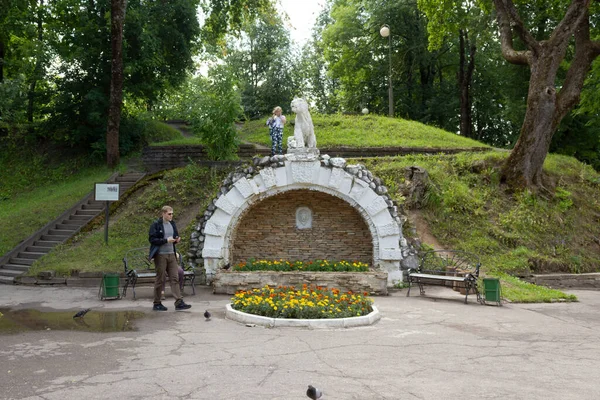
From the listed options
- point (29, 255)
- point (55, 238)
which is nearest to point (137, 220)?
point (55, 238)

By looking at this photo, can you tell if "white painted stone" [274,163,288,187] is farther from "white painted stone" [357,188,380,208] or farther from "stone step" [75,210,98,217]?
"stone step" [75,210,98,217]

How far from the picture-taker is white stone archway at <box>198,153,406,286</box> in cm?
1301

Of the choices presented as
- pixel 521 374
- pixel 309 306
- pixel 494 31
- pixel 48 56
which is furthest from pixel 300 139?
pixel 494 31

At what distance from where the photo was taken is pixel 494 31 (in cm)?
2578

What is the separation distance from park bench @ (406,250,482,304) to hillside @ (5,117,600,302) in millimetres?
480

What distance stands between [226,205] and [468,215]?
7311 mm

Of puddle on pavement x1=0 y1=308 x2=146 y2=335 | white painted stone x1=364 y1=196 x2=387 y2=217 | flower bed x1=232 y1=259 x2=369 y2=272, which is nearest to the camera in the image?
puddle on pavement x1=0 y1=308 x2=146 y2=335

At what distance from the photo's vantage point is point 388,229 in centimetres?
1300

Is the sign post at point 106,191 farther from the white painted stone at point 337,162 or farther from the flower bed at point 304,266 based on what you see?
Answer: the white painted stone at point 337,162

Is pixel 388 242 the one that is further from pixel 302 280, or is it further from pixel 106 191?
pixel 106 191

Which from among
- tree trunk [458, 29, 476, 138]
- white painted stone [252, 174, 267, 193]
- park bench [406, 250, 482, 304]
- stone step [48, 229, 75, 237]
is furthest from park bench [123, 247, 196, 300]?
tree trunk [458, 29, 476, 138]

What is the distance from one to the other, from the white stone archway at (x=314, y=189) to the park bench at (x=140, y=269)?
100cm

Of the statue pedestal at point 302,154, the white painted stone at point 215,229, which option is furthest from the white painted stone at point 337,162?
the white painted stone at point 215,229

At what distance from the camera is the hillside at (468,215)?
1505 centimetres
